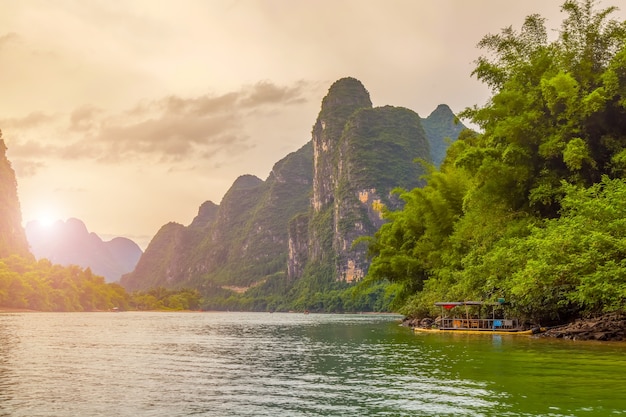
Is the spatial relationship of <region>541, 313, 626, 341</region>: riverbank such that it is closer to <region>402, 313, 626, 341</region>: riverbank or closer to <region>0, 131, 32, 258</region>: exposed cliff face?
<region>402, 313, 626, 341</region>: riverbank

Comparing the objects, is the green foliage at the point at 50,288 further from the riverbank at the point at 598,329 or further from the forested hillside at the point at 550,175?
the riverbank at the point at 598,329

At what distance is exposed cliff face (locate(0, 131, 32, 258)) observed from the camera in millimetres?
153750

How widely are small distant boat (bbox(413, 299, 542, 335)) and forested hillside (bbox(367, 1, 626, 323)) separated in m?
0.98

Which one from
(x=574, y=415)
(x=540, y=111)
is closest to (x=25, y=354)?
(x=574, y=415)

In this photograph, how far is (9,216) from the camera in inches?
6698

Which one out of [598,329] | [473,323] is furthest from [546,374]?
[473,323]

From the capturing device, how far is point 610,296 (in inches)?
914

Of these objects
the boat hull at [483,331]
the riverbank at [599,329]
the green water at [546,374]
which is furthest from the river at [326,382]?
the boat hull at [483,331]

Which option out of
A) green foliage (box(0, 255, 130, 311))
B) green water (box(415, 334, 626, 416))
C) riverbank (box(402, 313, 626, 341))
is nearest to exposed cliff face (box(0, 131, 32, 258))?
green foliage (box(0, 255, 130, 311))

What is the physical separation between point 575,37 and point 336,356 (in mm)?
23800

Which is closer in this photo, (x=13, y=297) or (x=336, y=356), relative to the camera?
(x=336, y=356)

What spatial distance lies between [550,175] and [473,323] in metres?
11.2

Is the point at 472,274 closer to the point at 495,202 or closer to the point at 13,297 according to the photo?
the point at 495,202

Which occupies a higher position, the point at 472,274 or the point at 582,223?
the point at 582,223
